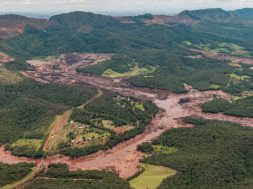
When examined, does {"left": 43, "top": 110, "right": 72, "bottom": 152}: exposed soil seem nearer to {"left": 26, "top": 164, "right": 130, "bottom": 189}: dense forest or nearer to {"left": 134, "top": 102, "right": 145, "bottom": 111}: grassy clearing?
{"left": 26, "top": 164, "right": 130, "bottom": 189}: dense forest

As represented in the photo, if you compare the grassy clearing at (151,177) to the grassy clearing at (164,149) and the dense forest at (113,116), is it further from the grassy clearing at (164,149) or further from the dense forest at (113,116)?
the dense forest at (113,116)

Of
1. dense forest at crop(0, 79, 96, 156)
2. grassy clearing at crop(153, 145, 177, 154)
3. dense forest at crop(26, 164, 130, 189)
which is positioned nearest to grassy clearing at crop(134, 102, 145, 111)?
dense forest at crop(0, 79, 96, 156)

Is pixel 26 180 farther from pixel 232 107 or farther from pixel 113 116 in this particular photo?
pixel 232 107

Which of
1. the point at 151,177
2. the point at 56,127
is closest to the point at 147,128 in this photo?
the point at 56,127

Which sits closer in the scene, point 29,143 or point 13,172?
point 13,172

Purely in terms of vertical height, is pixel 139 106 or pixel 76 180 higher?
pixel 139 106

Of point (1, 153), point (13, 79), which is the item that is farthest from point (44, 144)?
point (13, 79)

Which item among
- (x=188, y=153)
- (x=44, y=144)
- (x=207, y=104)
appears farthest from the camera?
(x=207, y=104)

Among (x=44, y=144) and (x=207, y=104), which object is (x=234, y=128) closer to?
(x=207, y=104)
